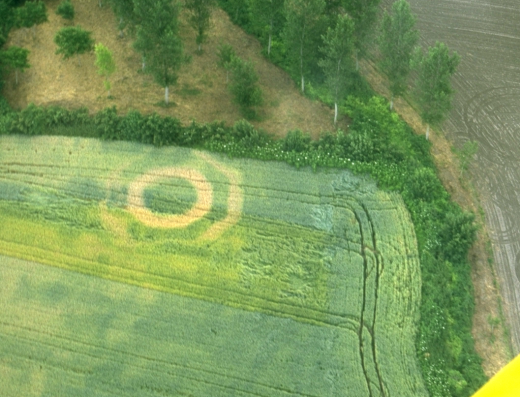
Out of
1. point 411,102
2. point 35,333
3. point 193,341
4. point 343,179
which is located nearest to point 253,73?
point 343,179

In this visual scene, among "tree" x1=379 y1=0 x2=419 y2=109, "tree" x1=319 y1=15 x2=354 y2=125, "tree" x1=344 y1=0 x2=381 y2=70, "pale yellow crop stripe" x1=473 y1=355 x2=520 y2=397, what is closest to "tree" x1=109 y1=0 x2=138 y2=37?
"tree" x1=319 y1=15 x2=354 y2=125

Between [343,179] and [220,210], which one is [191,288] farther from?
[343,179]

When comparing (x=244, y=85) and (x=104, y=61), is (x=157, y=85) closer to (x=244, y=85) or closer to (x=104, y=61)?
(x=104, y=61)

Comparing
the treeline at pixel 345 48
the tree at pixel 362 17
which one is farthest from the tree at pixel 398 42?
the tree at pixel 362 17

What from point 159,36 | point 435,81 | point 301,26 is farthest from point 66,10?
point 435,81

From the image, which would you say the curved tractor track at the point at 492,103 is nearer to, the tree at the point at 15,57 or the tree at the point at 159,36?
the tree at the point at 159,36
